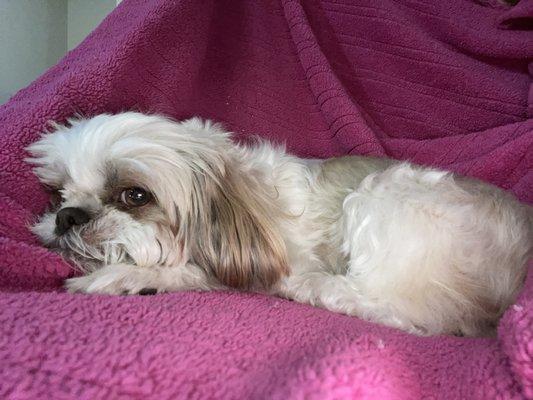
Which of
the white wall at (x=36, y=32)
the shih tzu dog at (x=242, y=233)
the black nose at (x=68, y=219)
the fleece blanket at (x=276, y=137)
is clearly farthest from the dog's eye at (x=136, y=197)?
the white wall at (x=36, y=32)

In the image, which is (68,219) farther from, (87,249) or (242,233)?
(242,233)

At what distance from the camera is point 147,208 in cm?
135

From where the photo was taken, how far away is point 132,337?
89 cm

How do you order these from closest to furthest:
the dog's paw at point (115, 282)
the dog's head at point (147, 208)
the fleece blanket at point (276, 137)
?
the fleece blanket at point (276, 137) < the dog's paw at point (115, 282) < the dog's head at point (147, 208)

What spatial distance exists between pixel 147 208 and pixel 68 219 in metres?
0.21

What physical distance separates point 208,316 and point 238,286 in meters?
0.32

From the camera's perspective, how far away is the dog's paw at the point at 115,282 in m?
1.21

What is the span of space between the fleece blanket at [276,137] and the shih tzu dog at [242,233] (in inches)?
4.3

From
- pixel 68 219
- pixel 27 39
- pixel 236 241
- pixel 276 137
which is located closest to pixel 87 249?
pixel 68 219

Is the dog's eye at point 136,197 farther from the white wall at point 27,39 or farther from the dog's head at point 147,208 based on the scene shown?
the white wall at point 27,39

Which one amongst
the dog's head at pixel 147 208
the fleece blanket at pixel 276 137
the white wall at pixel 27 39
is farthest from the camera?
the white wall at pixel 27 39

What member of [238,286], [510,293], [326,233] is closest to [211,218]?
[238,286]

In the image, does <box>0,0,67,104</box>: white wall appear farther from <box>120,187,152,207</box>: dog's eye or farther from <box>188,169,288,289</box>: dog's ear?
<box>188,169,288,289</box>: dog's ear

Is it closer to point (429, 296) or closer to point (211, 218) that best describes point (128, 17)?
point (211, 218)
